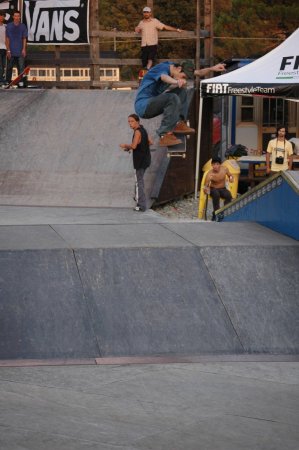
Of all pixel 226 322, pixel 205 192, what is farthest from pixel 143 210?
pixel 226 322

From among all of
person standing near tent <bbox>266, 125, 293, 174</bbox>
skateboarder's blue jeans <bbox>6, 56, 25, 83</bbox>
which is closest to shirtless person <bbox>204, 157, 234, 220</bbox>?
person standing near tent <bbox>266, 125, 293, 174</bbox>

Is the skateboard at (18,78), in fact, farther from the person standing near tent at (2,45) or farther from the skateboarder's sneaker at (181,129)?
the skateboarder's sneaker at (181,129)

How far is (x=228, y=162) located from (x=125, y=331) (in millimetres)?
11127

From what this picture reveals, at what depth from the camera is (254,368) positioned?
9.48 meters

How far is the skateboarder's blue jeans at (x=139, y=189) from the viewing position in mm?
17328

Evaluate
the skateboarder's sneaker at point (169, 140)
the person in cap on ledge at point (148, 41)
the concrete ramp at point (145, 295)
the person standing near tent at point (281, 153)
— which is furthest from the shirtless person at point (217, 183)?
the person in cap on ledge at point (148, 41)

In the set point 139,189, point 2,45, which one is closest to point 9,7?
point 2,45

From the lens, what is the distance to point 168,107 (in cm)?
1711

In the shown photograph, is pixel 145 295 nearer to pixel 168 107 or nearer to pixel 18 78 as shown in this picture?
pixel 168 107

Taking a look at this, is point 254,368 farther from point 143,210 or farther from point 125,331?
point 143,210

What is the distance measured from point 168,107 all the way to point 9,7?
975 centimetres

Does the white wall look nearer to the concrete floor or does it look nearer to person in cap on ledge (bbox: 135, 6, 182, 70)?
person in cap on ledge (bbox: 135, 6, 182, 70)

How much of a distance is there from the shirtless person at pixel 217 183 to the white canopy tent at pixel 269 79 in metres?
1.47

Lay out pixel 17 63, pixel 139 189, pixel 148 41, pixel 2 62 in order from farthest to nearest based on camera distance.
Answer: pixel 2 62 < pixel 17 63 < pixel 148 41 < pixel 139 189
